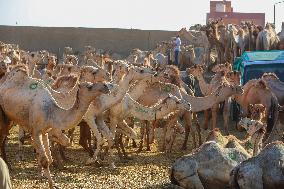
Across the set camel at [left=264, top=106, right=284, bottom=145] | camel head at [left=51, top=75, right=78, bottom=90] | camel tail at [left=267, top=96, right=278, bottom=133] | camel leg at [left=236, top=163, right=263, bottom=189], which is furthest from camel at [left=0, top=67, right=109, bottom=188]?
camel tail at [left=267, top=96, right=278, bottom=133]

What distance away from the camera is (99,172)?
9.99 meters

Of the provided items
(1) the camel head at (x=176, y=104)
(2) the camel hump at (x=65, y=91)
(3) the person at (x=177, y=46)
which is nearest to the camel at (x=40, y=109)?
(2) the camel hump at (x=65, y=91)

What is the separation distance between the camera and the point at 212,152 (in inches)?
307

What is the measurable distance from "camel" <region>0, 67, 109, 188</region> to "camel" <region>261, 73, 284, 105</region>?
223 inches

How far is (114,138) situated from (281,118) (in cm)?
281

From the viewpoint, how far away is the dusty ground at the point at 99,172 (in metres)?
8.99

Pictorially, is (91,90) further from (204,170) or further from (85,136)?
(85,136)

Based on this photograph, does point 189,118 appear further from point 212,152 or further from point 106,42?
point 106,42

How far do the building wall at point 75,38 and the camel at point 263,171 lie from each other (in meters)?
24.1

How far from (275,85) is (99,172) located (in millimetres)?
4992

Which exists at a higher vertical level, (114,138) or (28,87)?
(28,87)

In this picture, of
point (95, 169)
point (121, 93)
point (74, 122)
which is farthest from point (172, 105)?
point (74, 122)

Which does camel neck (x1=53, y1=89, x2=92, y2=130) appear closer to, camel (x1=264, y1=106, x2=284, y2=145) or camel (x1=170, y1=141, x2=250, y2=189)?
camel (x1=170, y1=141, x2=250, y2=189)

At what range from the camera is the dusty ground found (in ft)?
29.5
